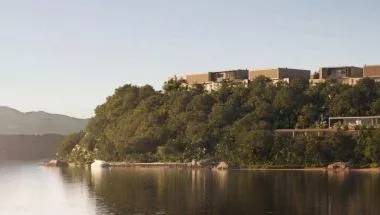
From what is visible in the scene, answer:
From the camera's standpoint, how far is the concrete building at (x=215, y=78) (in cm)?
18462

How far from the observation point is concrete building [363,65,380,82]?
6442 inches

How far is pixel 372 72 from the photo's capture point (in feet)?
540

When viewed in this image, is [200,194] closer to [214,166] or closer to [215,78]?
[214,166]

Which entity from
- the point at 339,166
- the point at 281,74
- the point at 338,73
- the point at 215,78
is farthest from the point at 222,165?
the point at 215,78

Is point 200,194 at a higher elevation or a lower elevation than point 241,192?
lower

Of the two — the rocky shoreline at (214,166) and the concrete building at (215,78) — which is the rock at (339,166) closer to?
the rocky shoreline at (214,166)

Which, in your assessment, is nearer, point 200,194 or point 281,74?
point 200,194

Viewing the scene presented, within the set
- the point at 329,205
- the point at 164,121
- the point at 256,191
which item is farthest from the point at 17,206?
the point at 164,121

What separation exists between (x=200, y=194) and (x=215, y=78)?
104m

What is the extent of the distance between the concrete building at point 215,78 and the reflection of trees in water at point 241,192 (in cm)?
6003

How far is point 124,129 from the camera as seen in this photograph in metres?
172

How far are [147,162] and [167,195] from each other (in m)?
66.8

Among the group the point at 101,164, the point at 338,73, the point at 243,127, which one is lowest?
the point at 101,164

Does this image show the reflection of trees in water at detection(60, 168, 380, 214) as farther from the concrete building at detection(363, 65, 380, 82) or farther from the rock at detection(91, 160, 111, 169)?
the concrete building at detection(363, 65, 380, 82)
